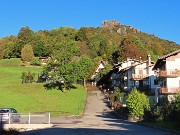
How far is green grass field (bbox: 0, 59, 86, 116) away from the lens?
199ft

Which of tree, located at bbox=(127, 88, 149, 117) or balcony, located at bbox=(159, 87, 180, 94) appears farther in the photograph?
balcony, located at bbox=(159, 87, 180, 94)

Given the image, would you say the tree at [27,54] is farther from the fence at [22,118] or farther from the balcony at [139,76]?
the fence at [22,118]

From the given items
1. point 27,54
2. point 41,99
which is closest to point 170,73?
point 41,99

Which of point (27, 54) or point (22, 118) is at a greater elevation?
point (27, 54)

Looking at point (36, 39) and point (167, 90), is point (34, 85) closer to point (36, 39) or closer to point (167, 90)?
point (167, 90)

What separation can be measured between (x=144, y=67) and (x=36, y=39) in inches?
3365

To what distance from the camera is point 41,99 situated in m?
70.1

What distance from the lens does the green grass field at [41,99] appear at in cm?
6066

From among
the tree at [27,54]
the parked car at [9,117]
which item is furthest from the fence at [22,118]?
the tree at [27,54]

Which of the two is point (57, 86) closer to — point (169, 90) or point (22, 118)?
point (169, 90)

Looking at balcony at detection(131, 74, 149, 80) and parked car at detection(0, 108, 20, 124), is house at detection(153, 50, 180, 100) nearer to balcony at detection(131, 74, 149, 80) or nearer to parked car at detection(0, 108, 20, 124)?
balcony at detection(131, 74, 149, 80)

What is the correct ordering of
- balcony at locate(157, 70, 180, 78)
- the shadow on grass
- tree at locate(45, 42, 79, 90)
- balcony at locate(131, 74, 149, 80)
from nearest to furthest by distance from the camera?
balcony at locate(157, 70, 180, 78), balcony at locate(131, 74, 149, 80), tree at locate(45, 42, 79, 90), the shadow on grass

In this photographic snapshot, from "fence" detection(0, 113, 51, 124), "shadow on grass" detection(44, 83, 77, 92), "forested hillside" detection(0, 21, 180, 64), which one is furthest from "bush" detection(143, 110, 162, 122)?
"forested hillside" detection(0, 21, 180, 64)

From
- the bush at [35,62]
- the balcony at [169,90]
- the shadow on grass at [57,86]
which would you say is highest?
the bush at [35,62]
